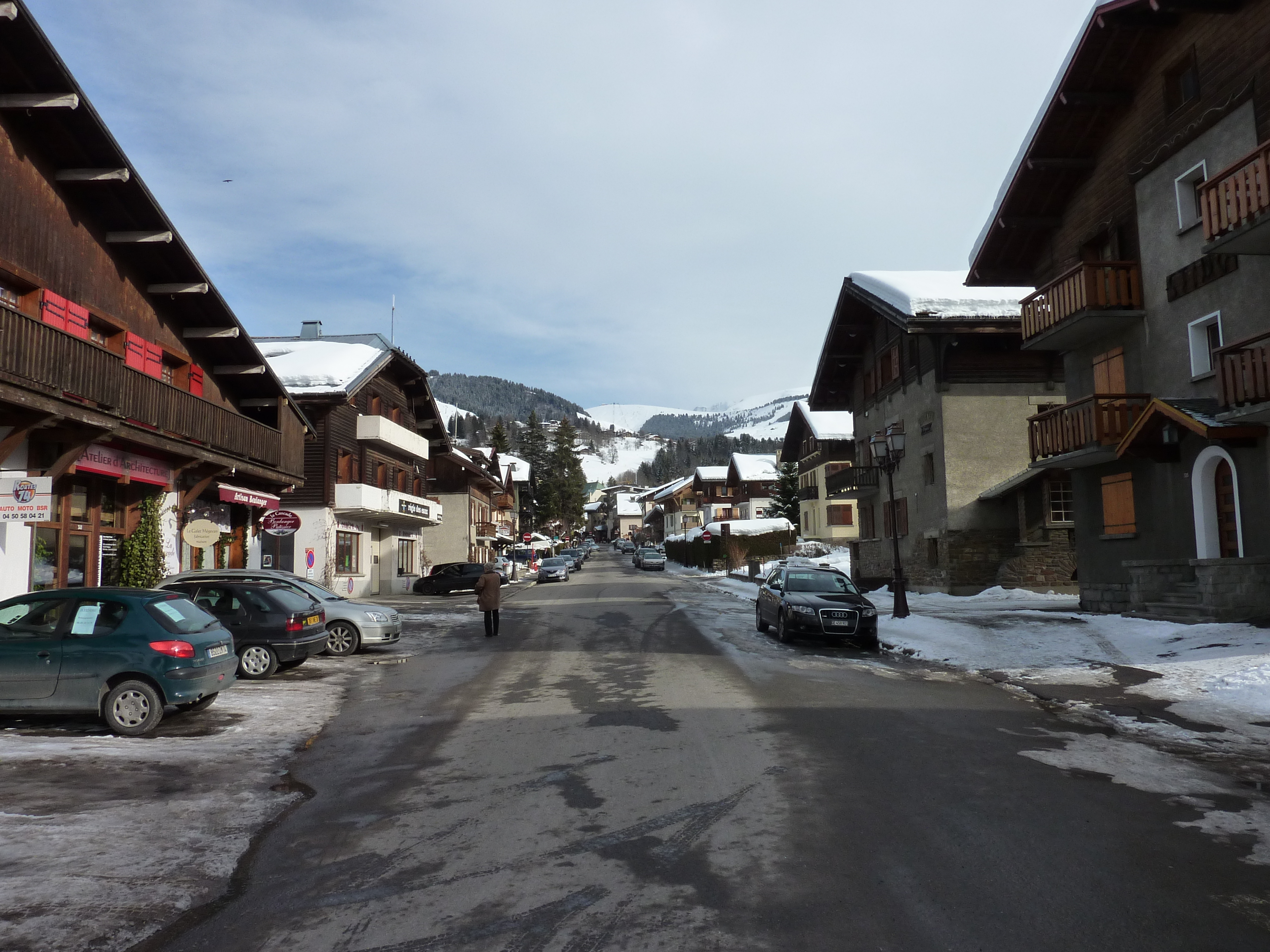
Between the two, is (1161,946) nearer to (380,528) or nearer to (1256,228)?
(1256,228)

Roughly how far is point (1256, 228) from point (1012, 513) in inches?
646

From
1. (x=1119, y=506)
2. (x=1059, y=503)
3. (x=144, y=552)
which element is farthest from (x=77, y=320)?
(x=1059, y=503)

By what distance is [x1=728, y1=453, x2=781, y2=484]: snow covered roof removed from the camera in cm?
9262

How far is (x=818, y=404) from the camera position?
1693 inches

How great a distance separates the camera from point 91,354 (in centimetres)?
1512

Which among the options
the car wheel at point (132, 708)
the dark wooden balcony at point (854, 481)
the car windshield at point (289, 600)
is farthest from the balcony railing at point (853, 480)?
the car wheel at point (132, 708)

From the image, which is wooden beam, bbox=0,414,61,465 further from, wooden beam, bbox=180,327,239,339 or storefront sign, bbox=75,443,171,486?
wooden beam, bbox=180,327,239,339

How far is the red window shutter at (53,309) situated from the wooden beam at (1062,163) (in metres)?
20.6

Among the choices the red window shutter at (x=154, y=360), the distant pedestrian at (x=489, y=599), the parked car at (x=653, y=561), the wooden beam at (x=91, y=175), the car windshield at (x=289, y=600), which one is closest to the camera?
the car windshield at (x=289, y=600)

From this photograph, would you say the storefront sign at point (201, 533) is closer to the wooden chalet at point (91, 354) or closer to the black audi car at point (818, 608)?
the wooden chalet at point (91, 354)

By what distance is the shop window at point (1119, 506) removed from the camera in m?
20.3

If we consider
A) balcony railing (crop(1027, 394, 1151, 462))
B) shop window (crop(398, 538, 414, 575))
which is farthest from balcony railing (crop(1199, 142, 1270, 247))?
shop window (crop(398, 538, 414, 575))

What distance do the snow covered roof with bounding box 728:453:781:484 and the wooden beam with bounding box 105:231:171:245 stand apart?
74.5m

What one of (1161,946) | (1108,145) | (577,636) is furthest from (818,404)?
(1161,946)
